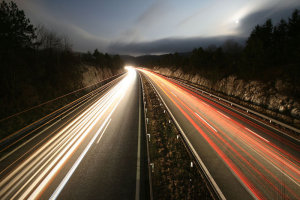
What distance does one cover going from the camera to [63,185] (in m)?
6.59

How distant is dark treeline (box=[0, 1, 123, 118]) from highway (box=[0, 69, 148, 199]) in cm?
819

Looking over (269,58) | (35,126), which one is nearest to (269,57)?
(269,58)

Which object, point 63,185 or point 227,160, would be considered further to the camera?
point 227,160

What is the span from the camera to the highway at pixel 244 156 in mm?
6395

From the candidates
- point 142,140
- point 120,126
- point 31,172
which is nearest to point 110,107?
point 120,126

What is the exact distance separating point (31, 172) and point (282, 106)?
24.2m

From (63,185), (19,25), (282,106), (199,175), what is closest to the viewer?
(63,185)

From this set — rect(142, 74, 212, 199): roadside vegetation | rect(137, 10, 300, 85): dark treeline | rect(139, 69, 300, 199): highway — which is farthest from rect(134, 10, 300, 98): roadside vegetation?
rect(142, 74, 212, 199): roadside vegetation

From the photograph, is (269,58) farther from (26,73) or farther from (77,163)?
(26,73)

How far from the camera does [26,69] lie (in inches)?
771

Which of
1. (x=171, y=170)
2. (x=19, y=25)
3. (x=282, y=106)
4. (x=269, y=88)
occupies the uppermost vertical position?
(x=19, y=25)

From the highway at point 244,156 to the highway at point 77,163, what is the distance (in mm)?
4091

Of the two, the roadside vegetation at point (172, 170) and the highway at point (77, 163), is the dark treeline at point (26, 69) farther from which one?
the roadside vegetation at point (172, 170)

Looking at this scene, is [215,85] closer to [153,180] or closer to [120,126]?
[120,126]
